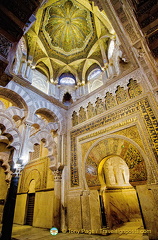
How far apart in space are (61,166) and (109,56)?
5.96 meters

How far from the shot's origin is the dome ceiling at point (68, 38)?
6.92 m

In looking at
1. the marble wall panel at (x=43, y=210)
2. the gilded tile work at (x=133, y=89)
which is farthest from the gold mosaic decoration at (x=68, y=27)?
the marble wall panel at (x=43, y=210)

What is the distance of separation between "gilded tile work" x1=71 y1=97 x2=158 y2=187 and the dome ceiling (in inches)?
123

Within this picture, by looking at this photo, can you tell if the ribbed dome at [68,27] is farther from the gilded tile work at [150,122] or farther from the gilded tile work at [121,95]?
the gilded tile work at [150,122]

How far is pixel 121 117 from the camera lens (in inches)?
207

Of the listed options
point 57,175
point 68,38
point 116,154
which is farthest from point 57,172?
point 68,38

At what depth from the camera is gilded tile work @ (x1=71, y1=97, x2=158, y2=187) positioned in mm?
4352

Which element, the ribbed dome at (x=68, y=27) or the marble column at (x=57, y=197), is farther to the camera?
the ribbed dome at (x=68, y=27)

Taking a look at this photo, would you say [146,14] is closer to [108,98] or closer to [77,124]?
[108,98]

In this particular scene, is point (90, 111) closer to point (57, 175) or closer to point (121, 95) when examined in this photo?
A: point (121, 95)

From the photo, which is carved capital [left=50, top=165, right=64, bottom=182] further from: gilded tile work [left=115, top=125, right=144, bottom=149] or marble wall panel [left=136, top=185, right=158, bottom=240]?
marble wall panel [left=136, top=185, right=158, bottom=240]

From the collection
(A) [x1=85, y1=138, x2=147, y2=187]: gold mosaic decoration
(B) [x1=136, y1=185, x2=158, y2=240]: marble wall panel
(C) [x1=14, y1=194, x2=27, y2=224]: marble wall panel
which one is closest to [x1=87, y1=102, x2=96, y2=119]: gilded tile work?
(A) [x1=85, y1=138, x2=147, y2=187]: gold mosaic decoration

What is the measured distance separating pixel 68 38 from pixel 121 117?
237 inches

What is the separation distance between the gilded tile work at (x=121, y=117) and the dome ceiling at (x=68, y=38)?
10.3 ft
